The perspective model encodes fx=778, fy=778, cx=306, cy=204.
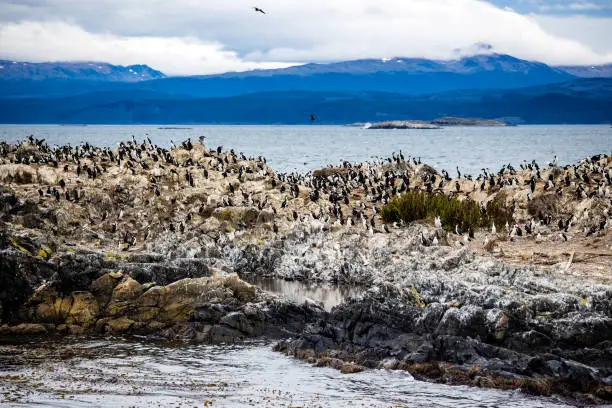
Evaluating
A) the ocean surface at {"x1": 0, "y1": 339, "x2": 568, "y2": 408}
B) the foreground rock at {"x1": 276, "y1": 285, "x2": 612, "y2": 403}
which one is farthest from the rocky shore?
the ocean surface at {"x1": 0, "y1": 339, "x2": 568, "y2": 408}

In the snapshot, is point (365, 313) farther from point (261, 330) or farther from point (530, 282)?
point (530, 282)

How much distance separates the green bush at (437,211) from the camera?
35156 millimetres

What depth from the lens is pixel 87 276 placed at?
24031 millimetres

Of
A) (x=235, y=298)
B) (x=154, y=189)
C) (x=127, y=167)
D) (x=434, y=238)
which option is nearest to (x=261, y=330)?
(x=235, y=298)

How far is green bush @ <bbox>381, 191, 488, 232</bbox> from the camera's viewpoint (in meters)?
35.2

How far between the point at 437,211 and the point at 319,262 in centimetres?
767

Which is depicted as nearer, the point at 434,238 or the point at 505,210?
the point at 434,238

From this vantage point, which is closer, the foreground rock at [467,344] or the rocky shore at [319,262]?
the foreground rock at [467,344]

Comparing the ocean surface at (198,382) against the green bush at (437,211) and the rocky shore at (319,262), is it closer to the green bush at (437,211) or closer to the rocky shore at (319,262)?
the rocky shore at (319,262)

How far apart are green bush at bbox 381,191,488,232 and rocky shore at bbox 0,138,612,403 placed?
669mm

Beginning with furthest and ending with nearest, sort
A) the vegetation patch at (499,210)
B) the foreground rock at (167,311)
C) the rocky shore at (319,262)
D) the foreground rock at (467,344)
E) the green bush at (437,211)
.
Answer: the vegetation patch at (499,210) → the green bush at (437,211) → the foreground rock at (167,311) → the rocky shore at (319,262) → the foreground rock at (467,344)

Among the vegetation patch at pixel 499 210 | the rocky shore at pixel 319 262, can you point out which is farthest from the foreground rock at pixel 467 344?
the vegetation patch at pixel 499 210

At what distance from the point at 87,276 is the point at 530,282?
1356cm

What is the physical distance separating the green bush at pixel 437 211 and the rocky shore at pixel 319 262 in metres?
0.67
